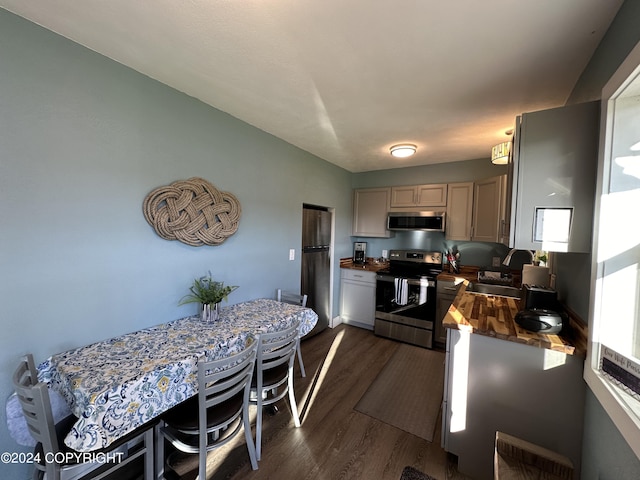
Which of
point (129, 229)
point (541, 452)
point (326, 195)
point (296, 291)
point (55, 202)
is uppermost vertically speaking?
point (326, 195)

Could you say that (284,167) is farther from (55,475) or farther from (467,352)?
(55,475)

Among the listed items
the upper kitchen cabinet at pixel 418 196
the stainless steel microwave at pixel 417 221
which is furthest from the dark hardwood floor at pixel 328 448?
the upper kitchen cabinet at pixel 418 196

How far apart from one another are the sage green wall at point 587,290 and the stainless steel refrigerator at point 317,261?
2513 mm

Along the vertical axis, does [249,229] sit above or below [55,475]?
above

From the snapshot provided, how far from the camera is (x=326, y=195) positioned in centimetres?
366

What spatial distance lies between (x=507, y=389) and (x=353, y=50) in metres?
2.17

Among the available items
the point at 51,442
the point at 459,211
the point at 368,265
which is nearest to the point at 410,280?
the point at 368,265

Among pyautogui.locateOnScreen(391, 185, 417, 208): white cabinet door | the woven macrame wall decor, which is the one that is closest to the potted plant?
the woven macrame wall decor

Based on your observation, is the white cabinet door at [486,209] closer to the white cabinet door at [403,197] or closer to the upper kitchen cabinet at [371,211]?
the white cabinet door at [403,197]

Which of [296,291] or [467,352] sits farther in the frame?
[296,291]

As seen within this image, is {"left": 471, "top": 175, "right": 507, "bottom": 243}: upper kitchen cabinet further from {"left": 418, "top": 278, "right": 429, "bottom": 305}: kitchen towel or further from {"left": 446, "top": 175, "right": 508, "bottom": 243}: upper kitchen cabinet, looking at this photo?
{"left": 418, "top": 278, "right": 429, "bottom": 305}: kitchen towel

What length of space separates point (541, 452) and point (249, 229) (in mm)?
2473

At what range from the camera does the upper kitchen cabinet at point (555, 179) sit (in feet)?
4.17

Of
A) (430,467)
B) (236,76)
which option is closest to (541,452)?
(430,467)
